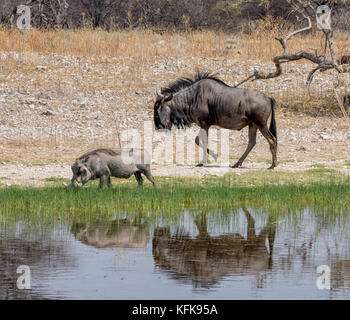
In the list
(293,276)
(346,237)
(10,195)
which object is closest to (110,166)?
(10,195)

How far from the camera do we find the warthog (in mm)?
11375

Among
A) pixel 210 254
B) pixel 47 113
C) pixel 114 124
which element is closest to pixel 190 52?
pixel 114 124

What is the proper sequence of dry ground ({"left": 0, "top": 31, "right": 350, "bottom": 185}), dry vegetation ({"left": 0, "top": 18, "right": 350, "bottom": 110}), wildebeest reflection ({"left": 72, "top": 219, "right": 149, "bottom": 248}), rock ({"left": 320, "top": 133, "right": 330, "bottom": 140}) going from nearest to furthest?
wildebeest reflection ({"left": 72, "top": 219, "right": 149, "bottom": 248}) → dry ground ({"left": 0, "top": 31, "right": 350, "bottom": 185}) → rock ({"left": 320, "top": 133, "right": 330, "bottom": 140}) → dry vegetation ({"left": 0, "top": 18, "right": 350, "bottom": 110})

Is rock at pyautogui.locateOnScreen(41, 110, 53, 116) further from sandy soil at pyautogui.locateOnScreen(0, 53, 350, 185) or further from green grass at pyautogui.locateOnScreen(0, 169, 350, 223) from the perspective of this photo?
green grass at pyautogui.locateOnScreen(0, 169, 350, 223)

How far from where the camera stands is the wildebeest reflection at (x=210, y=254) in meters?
7.24

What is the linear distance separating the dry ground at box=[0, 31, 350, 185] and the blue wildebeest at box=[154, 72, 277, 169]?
2.36 ft

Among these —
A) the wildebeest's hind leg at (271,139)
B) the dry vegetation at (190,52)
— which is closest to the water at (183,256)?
the wildebeest's hind leg at (271,139)

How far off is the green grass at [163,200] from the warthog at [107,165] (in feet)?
0.91

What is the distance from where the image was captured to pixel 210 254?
7.96 meters

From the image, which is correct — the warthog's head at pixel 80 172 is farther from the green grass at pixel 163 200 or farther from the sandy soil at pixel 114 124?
the sandy soil at pixel 114 124

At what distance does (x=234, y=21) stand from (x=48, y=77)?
12592 mm

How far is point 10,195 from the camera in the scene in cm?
1073

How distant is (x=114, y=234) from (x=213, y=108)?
6523 mm

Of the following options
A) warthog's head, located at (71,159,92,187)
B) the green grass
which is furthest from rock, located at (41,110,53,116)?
warthog's head, located at (71,159,92,187)
